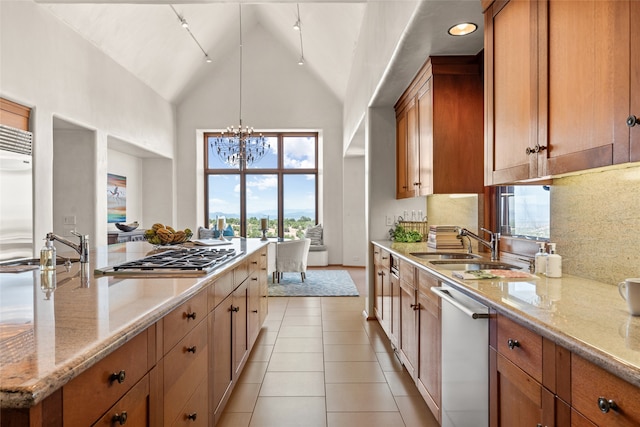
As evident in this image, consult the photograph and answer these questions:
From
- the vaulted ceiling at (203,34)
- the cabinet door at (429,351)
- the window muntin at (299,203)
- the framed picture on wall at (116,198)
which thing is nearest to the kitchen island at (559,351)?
the cabinet door at (429,351)

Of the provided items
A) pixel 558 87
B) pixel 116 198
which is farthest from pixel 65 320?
pixel 116 198

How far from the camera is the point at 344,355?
3.29 meters

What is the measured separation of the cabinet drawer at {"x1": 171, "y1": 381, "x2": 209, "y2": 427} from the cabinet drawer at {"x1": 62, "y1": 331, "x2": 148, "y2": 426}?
433 mm

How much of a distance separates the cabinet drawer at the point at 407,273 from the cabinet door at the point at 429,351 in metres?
0.17

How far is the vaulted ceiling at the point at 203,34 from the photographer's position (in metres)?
3.98

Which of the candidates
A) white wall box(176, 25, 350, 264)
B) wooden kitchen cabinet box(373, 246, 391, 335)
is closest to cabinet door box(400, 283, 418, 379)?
wooden kitchen cabinet box(373, 246, 391, 335)

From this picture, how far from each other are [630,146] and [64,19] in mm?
5776

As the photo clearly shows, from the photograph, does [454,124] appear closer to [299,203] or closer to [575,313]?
[575,313]

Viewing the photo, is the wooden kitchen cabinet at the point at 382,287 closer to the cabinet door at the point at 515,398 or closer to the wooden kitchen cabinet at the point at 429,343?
the wooden kitchen cabinet at the point at 429,343

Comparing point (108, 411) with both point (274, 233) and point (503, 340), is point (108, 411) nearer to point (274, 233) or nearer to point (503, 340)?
point (503, 340)

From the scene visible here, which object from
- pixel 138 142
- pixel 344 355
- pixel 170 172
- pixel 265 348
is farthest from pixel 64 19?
pixel 344 355

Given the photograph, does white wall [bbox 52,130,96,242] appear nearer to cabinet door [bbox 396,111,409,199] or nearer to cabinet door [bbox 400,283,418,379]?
cabinet door [bbox 396,111,409,199]

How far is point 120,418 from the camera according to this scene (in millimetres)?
1000

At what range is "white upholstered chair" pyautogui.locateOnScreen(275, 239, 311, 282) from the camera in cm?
643
